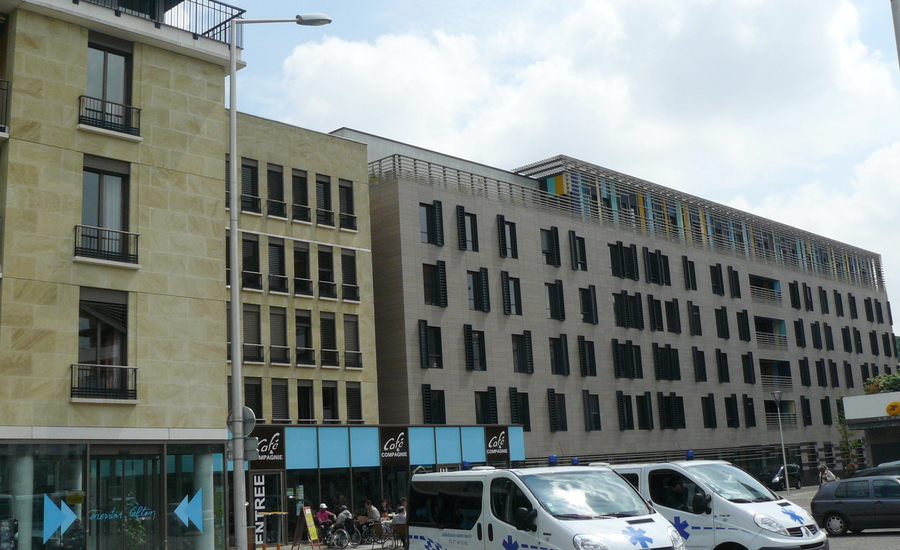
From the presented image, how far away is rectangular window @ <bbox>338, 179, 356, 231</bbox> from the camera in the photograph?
43875 millimetres

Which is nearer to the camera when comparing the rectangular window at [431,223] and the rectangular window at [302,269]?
the rectangular window at [302,269]

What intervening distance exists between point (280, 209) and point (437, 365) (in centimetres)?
1080

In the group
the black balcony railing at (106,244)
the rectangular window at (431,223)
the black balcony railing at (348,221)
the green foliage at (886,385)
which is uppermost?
the rectangular window at (431,223)

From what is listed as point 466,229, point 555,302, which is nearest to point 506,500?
point 466,229

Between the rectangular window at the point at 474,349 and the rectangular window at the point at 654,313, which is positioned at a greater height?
the rectangular window at the point at 654,313

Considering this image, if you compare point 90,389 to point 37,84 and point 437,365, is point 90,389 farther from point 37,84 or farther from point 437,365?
point 437,365

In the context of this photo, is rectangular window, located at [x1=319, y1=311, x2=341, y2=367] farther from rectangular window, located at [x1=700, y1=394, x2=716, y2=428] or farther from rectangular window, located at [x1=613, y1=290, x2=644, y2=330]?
rectangular window, located at [x1=700, y1=394, x2=716, y2=428]

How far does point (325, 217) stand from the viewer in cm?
4322

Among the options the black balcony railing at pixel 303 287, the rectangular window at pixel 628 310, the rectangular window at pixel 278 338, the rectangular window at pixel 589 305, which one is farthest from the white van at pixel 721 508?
the rectangular window at pixel 628 310

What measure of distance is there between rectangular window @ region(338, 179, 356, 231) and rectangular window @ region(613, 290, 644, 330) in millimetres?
20454

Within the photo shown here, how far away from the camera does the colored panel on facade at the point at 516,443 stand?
4606cm

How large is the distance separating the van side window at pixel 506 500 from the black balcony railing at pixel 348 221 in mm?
30159

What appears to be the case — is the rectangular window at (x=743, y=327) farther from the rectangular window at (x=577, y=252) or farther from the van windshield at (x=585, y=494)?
the van windshield at (x=585, y=494)

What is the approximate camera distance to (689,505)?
653 inches
